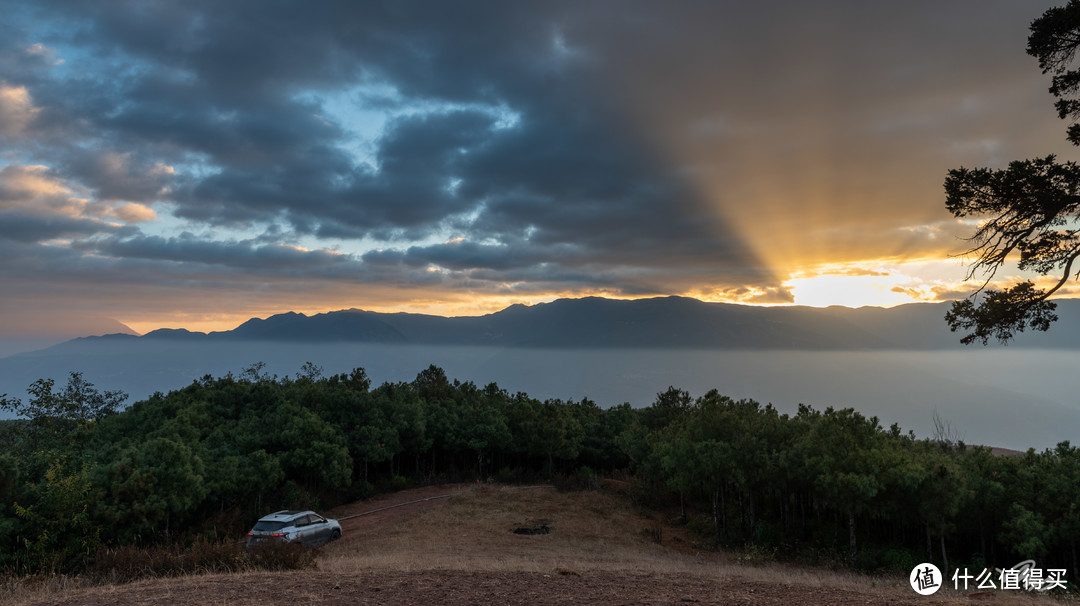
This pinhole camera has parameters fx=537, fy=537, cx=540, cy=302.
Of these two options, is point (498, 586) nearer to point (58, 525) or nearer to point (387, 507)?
point (58, 525)

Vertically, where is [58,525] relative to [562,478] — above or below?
above

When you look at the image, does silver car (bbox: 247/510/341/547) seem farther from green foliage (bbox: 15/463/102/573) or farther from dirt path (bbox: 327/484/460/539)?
green foliage (bbox: 15/463/102/573)

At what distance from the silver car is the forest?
13.3ft

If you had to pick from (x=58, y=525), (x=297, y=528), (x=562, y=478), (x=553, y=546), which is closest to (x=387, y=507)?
(x=297, y=528)

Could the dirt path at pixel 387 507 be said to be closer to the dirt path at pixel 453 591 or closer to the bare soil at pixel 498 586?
the bare soil at pixel 498 586

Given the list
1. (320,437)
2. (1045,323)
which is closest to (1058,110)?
(1045,323)

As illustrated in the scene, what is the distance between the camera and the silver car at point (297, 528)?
2094 centimetres

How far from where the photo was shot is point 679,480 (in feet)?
94.9

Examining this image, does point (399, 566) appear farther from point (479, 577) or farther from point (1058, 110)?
point (1058, 110)

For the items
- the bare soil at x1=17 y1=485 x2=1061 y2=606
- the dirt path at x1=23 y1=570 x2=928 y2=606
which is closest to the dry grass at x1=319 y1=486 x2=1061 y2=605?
the bare soil at x1=17 y1=485 x2=1061 y2=606

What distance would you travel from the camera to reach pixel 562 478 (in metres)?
47.1

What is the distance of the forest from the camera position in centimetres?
2066

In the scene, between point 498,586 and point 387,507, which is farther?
point 387,507

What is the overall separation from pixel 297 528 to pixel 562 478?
28055mm
